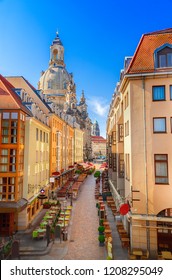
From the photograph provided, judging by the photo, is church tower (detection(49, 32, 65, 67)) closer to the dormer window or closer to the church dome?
the church dome

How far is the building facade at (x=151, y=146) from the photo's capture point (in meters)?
15.7

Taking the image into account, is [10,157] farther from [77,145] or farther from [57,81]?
[57,81]

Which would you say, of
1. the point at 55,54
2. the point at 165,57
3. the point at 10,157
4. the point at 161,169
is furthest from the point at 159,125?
the point at 55,54

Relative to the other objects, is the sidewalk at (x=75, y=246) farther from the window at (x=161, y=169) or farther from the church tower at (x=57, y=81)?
the church tower at (x=57, y=81)

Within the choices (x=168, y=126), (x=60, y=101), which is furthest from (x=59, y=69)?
(x=168, y=126)

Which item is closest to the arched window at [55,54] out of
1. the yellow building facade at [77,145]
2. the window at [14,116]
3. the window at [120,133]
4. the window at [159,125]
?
the yellow building facade at [77,145]

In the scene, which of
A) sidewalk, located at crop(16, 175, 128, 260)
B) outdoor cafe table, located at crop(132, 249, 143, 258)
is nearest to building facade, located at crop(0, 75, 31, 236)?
sidewalk, located at crop(16, 175, 128, 260)

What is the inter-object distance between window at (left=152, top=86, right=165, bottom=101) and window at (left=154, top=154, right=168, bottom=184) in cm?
466

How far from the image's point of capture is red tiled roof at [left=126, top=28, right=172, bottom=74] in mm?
17016

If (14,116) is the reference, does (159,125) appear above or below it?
below

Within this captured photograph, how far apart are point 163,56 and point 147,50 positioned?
1534 millimetres

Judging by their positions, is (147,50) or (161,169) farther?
(147,50)

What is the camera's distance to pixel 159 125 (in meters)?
16.5

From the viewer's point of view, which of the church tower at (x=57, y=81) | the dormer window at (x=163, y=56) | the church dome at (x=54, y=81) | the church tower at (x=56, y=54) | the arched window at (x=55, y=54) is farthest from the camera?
the arched window at (x=55, y=54)
